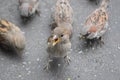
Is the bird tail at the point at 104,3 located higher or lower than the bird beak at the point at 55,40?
Result: higher

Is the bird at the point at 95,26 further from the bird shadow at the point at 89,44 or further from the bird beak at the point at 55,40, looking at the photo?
the bird beak at the point at 55,40

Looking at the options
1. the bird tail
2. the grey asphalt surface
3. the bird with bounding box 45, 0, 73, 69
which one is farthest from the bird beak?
the bird tail

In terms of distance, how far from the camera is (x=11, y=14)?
19.1 feet

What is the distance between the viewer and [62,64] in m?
5.14

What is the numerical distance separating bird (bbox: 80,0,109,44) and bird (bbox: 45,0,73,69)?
0.25m

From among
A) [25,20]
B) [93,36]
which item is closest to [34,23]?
[25,20]

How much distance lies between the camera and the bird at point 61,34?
183 inches

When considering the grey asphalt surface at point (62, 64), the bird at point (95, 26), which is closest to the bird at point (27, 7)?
the grey asphalt surface at point (62, 64)

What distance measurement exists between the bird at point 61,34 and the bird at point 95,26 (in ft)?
0.81

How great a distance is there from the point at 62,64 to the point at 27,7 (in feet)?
3.49

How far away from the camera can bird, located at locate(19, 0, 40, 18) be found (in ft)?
Result: 17.9

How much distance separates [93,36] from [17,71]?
3.98 ft

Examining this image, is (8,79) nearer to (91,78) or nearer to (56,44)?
(56,44)

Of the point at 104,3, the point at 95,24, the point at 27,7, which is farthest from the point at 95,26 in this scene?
the point at 27,7
